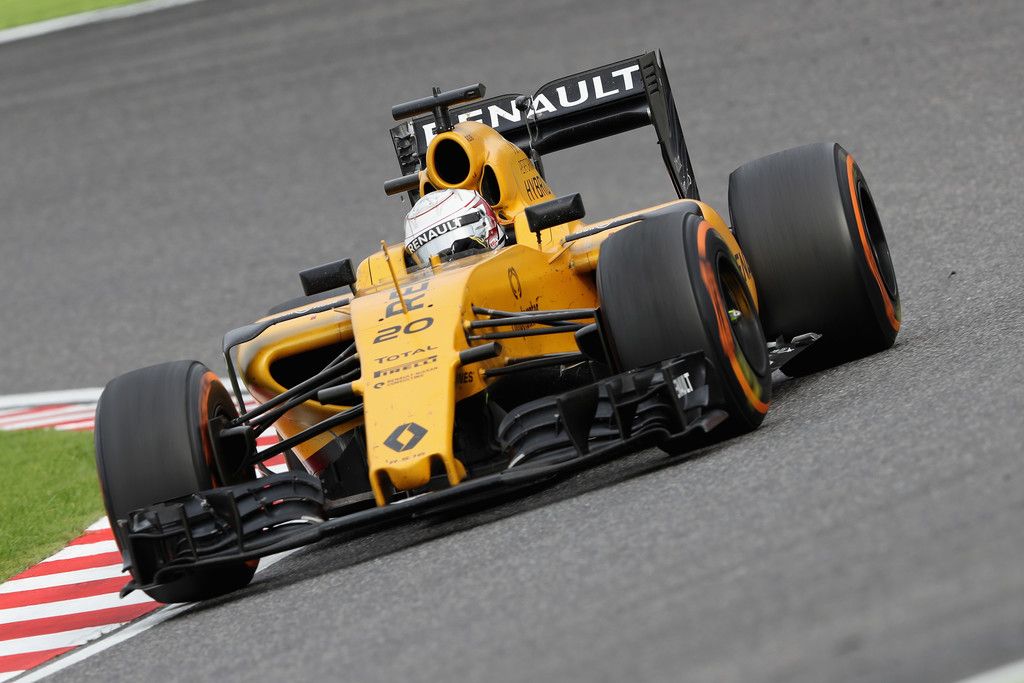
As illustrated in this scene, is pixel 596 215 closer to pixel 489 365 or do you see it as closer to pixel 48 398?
pixel 48 398

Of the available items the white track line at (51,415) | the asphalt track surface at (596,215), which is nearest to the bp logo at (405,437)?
the asphalt track surface at (596,215)

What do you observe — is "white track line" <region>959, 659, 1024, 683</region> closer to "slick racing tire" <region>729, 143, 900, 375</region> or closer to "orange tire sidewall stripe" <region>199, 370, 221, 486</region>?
"orange tire sidewall stripe" <region>199, 370, 221, 486</region>

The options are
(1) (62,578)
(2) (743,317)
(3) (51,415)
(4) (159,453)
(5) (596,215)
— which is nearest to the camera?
(4) (159,453)

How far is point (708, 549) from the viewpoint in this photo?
4559mm

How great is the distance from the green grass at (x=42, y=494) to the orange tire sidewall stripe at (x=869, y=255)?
165 inches

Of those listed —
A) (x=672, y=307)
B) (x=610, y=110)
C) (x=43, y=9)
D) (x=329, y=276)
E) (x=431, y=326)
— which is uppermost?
(x=43, y=9)

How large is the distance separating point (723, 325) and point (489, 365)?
95 cm

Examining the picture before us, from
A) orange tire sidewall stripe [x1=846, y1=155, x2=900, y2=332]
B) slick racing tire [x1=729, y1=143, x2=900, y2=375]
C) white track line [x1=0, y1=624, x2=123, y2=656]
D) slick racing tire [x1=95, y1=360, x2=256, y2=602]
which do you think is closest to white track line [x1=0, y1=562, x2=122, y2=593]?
white track line [x1=0, y1=624, x2=123, y2=656]

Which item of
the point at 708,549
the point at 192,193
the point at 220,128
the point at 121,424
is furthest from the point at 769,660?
→ the point at 220,128

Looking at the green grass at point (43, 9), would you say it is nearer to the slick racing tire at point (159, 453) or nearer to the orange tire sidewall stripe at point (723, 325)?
the slick racing tire at point (159, 453)

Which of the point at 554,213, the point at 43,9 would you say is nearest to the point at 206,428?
the point at 554,213

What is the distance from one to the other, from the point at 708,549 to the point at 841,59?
36.4 feet

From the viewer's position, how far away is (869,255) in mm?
7234

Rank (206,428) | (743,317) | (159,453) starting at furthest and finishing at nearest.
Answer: (743,317) → (206,428) → (159,453)
